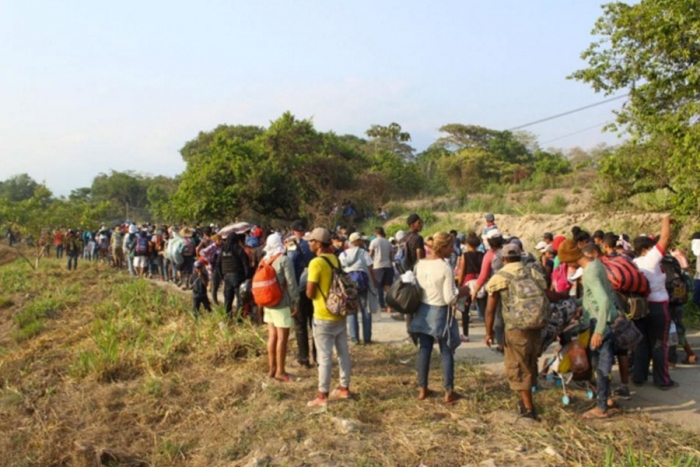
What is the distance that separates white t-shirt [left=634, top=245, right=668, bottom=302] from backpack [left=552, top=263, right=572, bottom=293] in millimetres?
1016

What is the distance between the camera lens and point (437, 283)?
5.62 meters

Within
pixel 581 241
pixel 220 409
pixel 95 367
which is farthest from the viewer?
pixel 95 367

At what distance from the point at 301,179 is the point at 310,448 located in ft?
67.5

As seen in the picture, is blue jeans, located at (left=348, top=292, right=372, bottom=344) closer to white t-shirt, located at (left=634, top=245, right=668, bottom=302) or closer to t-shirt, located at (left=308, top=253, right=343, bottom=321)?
t-shirt, located at (left=308, top=253, right=343, bottom=321)

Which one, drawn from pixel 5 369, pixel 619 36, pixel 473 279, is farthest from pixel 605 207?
pixel 5 369

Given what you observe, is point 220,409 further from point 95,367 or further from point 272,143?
point 272,143

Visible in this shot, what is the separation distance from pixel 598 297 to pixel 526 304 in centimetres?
75

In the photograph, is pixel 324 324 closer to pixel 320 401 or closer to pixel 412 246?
pixel 320 401

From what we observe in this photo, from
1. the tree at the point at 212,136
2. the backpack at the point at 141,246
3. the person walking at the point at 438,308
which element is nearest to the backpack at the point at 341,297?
the person walking at the point at 438,308

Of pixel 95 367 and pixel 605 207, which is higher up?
pixel 605 207

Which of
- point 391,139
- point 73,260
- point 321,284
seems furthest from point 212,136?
point 321,284

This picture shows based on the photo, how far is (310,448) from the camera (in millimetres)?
5078

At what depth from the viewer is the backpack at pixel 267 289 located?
253 inches

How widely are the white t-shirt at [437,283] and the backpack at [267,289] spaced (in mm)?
1697
